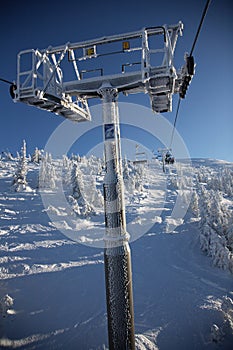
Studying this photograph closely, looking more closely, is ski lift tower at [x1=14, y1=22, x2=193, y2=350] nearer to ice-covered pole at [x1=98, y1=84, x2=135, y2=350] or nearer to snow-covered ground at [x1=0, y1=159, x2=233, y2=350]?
ice-covered pole at [x1=98, y1=84, x2=135, y2=350]

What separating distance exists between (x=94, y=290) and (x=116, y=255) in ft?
47.1

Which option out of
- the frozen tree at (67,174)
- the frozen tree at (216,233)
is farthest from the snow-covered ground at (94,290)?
the frozen tree at (67,174)

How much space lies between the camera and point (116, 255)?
3.66 m

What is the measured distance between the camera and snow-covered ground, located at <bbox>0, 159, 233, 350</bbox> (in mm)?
11881

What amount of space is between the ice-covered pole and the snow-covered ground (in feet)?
31.2

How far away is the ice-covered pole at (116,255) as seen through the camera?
365cm

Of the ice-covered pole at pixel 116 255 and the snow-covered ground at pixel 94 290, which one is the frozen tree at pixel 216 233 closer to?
the snow-covered ground at pixel 94 290

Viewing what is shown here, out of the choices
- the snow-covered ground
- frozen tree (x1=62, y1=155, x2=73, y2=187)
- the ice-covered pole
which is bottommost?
the snow-covered ground

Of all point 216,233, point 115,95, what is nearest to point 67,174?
point 216,233

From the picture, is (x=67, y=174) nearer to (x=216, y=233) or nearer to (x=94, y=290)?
(x=216, y=233)

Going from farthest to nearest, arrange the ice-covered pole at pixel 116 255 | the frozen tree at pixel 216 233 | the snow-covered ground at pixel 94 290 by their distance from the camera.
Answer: the frozen tree at pixel 216 233 → the snow-covered ground at pixel 94 290 → the ice-covered pole at pixel 116 255

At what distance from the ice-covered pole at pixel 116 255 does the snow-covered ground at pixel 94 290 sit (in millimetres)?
9499

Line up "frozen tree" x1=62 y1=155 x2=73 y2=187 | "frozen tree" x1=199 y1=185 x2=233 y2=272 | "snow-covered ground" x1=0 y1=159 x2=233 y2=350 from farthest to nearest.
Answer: "frozen tree" x1=62 y1=155 x2=73 y2=187 < "frozen tree" x1=199 y1=185 x2=233 y2=272 < "snow-covered ground" x1=0 y1=159 x2=233 y2=350

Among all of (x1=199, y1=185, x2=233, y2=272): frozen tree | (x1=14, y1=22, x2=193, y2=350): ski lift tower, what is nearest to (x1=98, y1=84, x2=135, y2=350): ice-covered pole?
(x1=14, y1=22, x2=193, y2=350): ski lift tower
